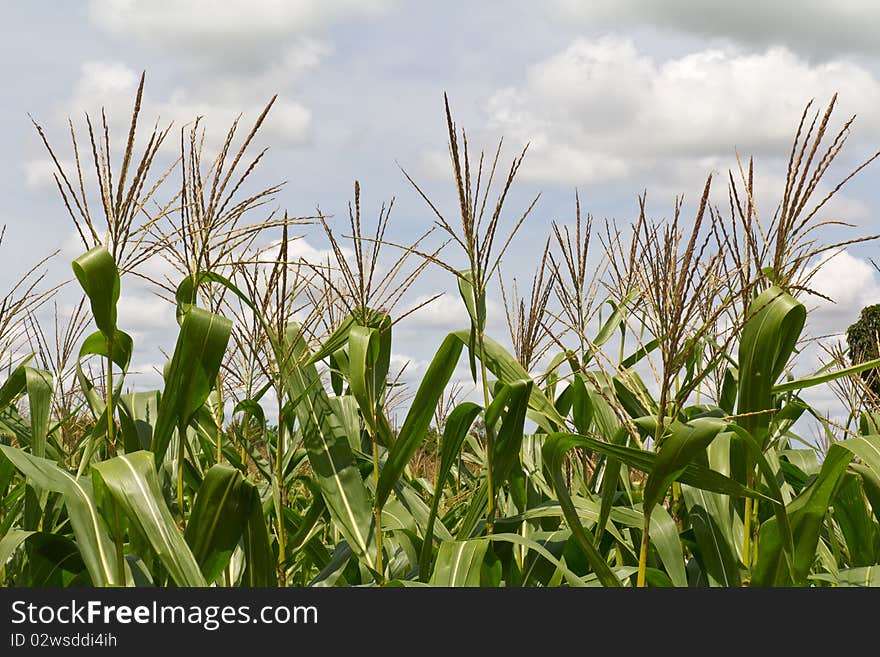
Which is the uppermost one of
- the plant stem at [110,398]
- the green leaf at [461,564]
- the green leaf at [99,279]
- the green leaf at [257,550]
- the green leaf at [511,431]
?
the green leaf at [99,279]

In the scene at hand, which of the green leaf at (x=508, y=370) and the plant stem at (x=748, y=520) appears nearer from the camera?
the plant stem at (x=748, y=520)

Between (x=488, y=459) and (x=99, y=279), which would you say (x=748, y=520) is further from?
(x=99, y=279)

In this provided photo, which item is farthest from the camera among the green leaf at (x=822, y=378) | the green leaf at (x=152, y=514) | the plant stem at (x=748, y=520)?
the plant stem at (x=748, y=520)

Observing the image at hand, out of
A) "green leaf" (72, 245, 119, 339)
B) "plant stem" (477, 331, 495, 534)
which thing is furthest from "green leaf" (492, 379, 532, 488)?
"green leaf" (72, 245, 119, 339)

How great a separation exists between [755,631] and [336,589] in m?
1.13

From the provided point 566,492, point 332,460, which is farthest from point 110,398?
point 566,492

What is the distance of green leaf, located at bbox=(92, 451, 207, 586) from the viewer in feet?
6.16

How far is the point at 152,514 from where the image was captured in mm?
1896

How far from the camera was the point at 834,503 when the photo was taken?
2654 millimetres

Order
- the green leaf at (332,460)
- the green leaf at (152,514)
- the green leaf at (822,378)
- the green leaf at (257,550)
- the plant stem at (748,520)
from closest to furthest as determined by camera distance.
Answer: the green leaf at (152,514) < the green leaf at (257,550) < the green leaf at (822,378) < the plant stem at (748,520) < the green leaf at (332,460)

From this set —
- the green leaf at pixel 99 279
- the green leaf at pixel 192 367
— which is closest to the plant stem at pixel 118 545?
the green leaf at pixel 192 367

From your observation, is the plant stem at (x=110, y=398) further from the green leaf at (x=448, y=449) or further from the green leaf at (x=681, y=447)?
the green leaf at (x=681, y=447)

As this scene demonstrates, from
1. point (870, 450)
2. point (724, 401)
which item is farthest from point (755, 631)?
point (724, 401)

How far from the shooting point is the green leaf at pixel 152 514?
188 cm
